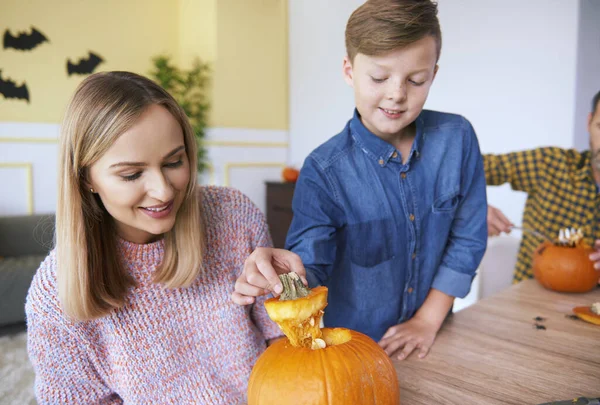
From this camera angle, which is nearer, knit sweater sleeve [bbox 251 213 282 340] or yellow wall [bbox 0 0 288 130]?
knit sweater sleeve [bbox 251 213 282 340]

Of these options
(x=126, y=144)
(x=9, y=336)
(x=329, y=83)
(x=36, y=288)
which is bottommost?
(x=9, y=336)

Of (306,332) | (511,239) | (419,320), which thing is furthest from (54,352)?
(511,239)

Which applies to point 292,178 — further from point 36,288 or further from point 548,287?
point 36,288

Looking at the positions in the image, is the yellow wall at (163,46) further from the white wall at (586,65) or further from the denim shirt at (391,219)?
the denim shirt at (391,219)

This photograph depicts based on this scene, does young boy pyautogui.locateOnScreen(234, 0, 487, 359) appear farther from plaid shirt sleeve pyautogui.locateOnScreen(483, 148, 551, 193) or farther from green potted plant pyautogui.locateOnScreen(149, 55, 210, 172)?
green potted plant pyautogui.locateOnScreen(149, 55, 210, 172)

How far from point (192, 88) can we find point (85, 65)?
101 centimetres

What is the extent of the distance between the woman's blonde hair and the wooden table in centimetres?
61

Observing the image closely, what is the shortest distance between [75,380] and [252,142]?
4042 mm

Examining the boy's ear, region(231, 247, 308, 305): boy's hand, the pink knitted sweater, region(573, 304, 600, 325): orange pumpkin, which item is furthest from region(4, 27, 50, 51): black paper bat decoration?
region(573, 304, 600, 325): orange pumpkin

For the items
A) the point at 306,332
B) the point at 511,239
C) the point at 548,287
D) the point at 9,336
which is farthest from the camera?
the point at 9,336

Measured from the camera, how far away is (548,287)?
1.37 meters

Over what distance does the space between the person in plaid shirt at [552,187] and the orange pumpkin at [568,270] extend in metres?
0.25

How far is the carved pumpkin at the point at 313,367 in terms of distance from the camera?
576mm

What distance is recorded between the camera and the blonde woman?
861mm
